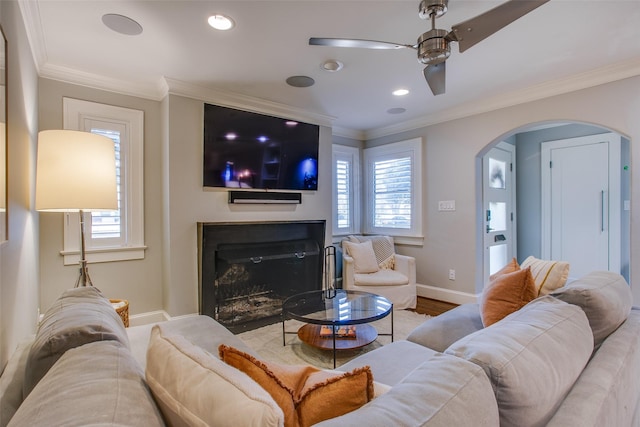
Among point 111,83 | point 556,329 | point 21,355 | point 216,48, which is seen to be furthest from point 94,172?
point 556,329

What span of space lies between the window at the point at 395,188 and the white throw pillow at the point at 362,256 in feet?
2.62

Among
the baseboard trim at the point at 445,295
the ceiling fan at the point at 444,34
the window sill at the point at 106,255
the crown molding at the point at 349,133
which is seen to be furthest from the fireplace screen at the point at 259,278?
the ceiling fan at the point at 444,34

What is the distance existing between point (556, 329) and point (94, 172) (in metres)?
2.37

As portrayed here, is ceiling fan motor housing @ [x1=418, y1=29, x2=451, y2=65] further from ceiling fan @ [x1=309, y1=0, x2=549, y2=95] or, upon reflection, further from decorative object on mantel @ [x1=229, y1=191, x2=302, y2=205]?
decorative object on mantel @ [x1=229, y1=191, x2=302, y2=205]

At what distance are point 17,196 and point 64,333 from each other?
114 cm

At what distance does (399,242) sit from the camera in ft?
15.5

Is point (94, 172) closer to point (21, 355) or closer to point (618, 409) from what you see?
point (21, 355)

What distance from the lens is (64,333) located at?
3.04 ft

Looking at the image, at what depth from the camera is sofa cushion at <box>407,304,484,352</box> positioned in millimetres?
1809

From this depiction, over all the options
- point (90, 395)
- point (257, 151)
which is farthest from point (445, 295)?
point (90, 395)

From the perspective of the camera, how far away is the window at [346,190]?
4840 mm

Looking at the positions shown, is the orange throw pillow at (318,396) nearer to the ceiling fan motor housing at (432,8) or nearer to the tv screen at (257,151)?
the ceiling fan motor housing at (432,8)

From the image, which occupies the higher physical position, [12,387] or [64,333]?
[64,333]

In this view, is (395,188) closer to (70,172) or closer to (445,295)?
(445,295)
